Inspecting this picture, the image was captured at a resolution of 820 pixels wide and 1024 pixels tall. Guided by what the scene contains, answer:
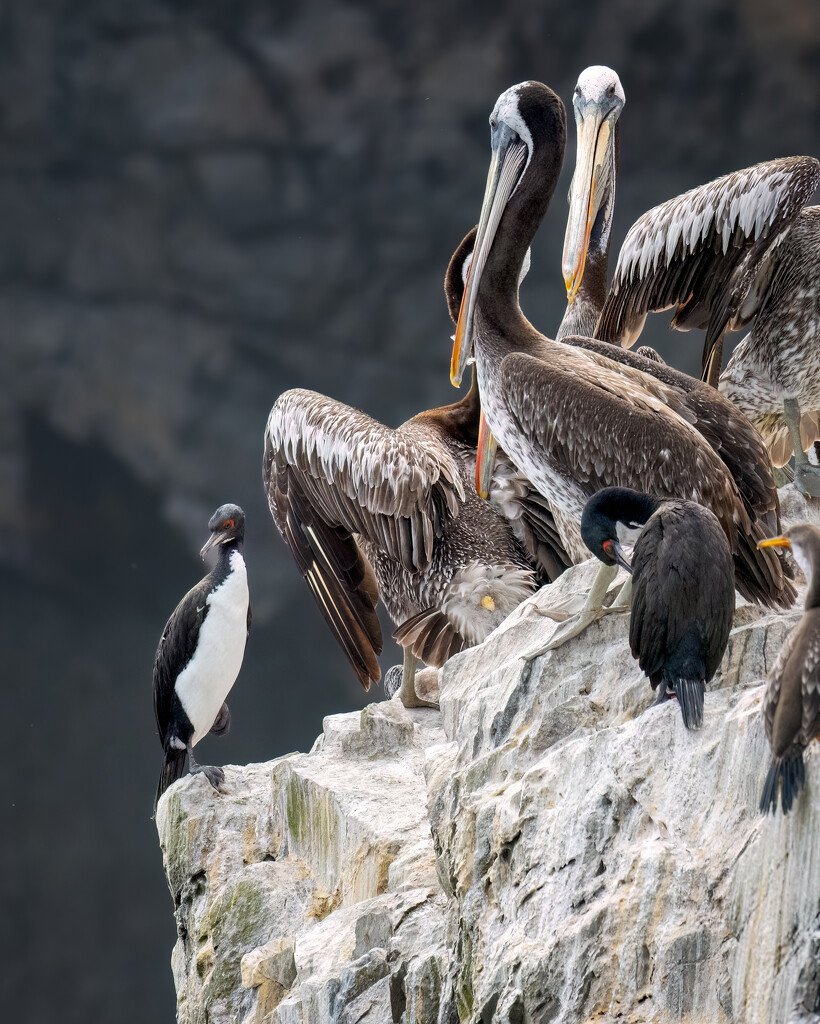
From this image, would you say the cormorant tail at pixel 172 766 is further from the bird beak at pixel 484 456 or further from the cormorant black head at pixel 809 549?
the cormorant black head at pixel 809 549

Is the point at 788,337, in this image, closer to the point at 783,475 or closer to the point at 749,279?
the point at 749,279

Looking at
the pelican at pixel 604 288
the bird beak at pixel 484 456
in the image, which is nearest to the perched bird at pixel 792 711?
the pelican at pixel 604 288

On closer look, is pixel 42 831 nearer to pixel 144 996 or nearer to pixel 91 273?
pixel 144 996

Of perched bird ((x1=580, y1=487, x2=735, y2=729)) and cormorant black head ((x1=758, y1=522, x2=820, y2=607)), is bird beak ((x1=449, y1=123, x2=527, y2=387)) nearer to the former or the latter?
perched bird ((x1=580, y1=487, x2=735, y2=729))

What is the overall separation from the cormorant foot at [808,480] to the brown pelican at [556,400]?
59 cm

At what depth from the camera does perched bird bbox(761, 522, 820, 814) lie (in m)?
1.62

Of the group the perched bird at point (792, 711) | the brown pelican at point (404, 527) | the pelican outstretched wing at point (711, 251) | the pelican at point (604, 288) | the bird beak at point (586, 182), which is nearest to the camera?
the perched bird at point (792, 711)

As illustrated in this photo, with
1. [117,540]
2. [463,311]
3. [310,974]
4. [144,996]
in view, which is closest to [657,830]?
[310,974]

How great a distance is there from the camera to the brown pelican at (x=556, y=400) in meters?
2.53

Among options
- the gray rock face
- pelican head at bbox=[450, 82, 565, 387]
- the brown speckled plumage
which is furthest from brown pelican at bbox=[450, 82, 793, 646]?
the brown speckled plumage

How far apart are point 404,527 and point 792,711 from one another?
2.13m

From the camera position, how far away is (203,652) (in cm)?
371

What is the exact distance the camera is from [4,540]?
30.5 feet

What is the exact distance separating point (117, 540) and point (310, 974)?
699cm
